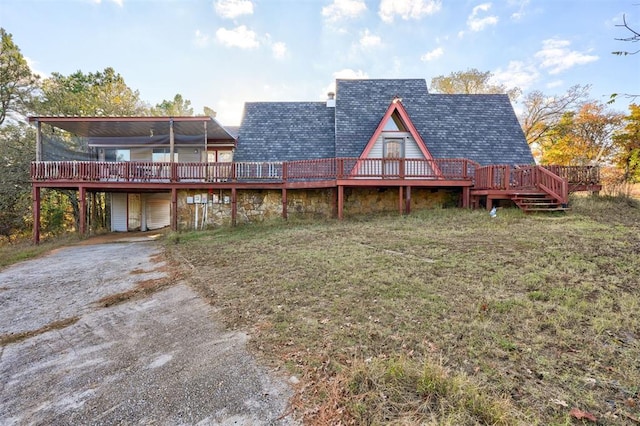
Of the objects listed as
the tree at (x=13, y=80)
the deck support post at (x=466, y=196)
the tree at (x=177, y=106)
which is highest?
the tree at (x=177, y=106)

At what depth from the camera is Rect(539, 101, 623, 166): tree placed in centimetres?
2108

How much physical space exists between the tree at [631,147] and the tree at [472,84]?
9532mm

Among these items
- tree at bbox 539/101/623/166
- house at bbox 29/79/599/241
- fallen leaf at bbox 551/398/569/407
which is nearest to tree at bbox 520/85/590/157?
tree at bbox 539/101/623/166

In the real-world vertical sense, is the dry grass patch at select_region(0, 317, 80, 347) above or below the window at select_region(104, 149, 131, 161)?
below

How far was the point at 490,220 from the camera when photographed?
31.0 feet

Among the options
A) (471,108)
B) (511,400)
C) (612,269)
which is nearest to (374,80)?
(471,108)

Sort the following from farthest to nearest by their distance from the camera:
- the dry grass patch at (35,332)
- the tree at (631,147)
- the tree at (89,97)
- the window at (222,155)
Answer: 1. the tree at (89,97)
2. the tree at (631,147)
3. the window at (222,155)
4. the dry grass patch at (35,332)

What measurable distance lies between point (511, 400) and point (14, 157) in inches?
999

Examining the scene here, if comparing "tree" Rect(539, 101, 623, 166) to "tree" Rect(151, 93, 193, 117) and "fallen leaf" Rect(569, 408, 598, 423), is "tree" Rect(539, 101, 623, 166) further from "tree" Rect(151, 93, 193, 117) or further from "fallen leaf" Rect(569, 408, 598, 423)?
"tree" Rect(151, 93, 193, 117)

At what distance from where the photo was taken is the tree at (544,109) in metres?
22.8

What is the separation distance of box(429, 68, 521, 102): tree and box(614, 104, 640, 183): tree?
9532 millimetres

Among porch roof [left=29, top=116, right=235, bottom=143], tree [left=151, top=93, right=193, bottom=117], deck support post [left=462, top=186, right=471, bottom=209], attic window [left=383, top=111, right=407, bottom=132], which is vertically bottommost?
deck support post [left=462, top=186, right=471, bottom=209]

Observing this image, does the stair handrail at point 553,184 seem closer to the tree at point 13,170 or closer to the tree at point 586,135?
the tree at point 586,135

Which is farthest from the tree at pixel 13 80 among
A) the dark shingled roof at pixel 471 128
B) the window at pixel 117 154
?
the dark shingled roof at pixel 471 128
